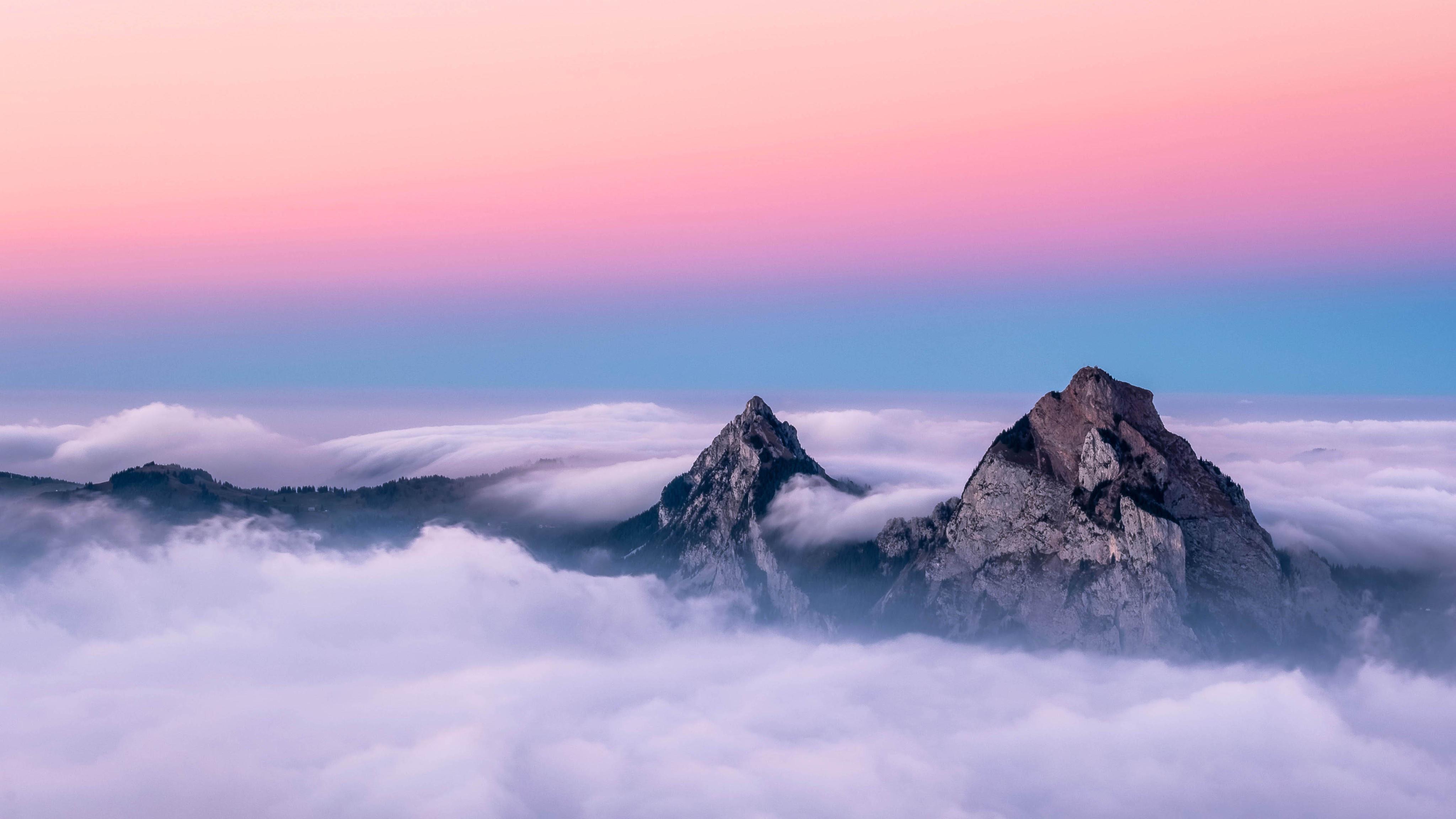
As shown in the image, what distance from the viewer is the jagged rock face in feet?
539

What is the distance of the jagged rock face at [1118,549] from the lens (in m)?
164

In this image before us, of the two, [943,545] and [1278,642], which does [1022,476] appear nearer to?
[943,545]

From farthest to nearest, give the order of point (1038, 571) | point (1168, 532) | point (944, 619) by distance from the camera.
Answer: point (944, 619) < point (1038, 571) < point (1168, 532)

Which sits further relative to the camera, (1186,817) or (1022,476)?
(1186,817)

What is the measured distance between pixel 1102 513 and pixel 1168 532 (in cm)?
860

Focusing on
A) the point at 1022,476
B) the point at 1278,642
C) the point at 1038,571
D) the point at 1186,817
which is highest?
the point at 1022,476

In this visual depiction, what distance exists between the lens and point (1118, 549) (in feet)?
533

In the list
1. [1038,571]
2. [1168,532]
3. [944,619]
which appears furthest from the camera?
[944,619]

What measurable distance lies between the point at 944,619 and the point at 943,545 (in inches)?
448

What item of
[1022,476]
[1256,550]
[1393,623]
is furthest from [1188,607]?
[1393,623]

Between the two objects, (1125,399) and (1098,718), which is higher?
(1125,399)

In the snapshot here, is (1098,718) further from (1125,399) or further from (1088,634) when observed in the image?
(1125,399)

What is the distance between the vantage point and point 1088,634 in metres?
170

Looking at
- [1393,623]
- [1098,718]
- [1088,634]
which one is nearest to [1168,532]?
[1088,634]
